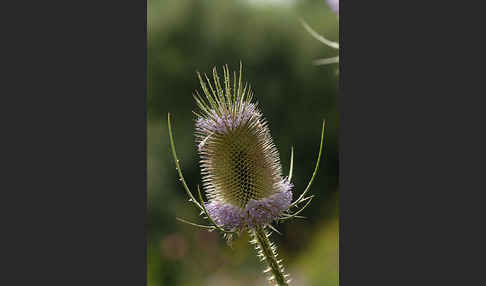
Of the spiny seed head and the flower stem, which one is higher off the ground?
the spiny seed head

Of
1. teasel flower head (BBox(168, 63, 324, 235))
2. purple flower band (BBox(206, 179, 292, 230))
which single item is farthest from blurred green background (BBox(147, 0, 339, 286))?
purple flower band (BBox(206, 179, 292, 230))

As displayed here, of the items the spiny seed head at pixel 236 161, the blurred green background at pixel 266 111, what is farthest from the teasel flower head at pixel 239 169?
the blurred green background at pixel 266 111

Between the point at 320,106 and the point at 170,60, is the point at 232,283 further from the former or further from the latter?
the point at 170,60

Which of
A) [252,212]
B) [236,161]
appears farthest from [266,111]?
[252,212]

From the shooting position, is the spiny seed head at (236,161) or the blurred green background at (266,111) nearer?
the spiny seed head at (236,161)

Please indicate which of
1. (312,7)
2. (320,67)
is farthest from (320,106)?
(312,7)

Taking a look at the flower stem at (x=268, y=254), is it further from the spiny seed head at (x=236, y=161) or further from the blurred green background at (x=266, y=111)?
the blurred green background at (x=266, y=111)

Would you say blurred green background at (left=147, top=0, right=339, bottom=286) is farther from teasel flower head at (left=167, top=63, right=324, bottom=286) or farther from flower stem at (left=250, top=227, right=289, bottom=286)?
flower stem at (left=250, top=227, right=289, bottom=286)
